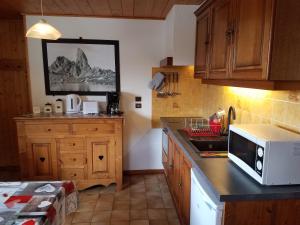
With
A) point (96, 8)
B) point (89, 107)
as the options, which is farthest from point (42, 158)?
point (96, 8)

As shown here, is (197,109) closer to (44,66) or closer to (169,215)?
(169,215)

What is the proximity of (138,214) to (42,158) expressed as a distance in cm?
140

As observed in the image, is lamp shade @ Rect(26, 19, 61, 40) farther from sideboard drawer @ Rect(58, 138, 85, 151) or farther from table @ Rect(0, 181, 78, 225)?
sideboard drawer @ Rect(58, 138, 85, 151)

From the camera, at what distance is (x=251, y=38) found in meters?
1.32

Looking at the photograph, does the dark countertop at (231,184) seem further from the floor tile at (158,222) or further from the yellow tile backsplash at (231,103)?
the floor tile at (158,222)

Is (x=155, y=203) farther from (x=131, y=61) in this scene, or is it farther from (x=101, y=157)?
(x=131, y=61)

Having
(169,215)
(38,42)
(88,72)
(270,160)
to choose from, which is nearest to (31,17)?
(38,42)

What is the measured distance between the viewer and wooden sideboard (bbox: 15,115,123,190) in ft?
9.26

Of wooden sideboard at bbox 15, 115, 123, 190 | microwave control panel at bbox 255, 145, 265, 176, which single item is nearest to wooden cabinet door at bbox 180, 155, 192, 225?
microwave control panel at bbox 255, 145, 265, 176

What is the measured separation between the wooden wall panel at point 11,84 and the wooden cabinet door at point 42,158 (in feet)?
2.51

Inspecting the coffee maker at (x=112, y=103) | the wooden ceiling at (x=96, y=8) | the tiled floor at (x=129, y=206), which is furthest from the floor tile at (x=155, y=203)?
the wooden ceiling at (x=96, y=8)

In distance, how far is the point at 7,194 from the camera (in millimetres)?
1353

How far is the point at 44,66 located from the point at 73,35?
23.3 inches

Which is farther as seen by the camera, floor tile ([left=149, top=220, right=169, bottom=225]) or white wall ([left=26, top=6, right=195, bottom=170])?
white wall ([left=26, top=6, right=195, bottom=170])
